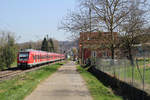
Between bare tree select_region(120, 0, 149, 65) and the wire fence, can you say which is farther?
bare tree select_region(120, 0, 149, 65)

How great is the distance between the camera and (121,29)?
955 inches

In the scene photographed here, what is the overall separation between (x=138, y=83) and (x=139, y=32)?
12719 millimetres

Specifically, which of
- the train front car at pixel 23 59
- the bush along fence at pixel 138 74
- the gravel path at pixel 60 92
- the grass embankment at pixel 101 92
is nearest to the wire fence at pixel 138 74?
the bush along fence at pixel 138 74

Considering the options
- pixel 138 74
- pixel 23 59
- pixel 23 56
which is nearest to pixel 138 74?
pixel 138 74

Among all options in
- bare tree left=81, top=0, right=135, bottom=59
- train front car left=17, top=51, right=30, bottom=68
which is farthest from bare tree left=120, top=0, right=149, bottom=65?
train front car left=17, top=51, right=30, bottom=68

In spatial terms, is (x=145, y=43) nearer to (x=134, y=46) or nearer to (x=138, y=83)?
(x=134, y=46)

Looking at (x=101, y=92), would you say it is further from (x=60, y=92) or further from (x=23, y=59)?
(x=23, y=59)

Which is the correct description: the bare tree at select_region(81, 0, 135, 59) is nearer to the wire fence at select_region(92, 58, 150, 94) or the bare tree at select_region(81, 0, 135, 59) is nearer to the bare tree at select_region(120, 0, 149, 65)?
the bare tree at select_region(120, 0, 149, 65)

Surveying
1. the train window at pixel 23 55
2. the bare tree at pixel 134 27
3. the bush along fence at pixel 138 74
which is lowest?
the bush along fence at pixel 138 74

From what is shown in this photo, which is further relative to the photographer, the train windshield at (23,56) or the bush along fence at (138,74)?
the train windshield at (23,56)

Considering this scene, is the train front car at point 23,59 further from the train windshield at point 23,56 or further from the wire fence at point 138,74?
the wire fence at point 138,74

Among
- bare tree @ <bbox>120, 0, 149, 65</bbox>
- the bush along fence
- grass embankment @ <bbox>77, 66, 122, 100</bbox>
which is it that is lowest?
grass embankment @ <bbox>77, 66, 122, 100</bbox>

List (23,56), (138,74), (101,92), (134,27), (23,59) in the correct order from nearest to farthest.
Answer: (138,74)
(101,92)
(134,27)
(23,59)
(23,56)

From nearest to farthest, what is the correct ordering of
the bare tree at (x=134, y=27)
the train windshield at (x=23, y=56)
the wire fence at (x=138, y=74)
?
the wire fence at (x=138, y=74)
the bare tree at (x=134, y=27)
the train windshield at (x=23, y=56)
